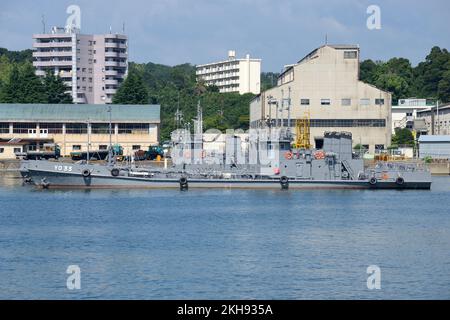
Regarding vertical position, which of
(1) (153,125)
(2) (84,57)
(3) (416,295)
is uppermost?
(2) (84,57)

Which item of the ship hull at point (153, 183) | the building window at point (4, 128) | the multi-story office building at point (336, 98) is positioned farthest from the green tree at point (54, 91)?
the ship hull at point (153, 183)

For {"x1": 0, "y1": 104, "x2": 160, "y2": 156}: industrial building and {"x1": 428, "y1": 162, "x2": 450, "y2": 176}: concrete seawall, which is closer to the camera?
{"x1": 428, "y1": 162, "x2": 450, "y2": 176}: concrete seawall

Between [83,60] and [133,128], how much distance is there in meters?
49.3

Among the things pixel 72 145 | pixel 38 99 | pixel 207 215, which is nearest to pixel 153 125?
pixel 72 145

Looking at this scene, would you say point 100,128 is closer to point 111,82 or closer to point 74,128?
point 74,128

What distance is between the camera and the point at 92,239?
3897cm

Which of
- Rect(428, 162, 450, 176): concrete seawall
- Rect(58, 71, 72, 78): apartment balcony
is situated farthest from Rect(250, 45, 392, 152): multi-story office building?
Rect(58, 71, 72, 78): apartment balcony

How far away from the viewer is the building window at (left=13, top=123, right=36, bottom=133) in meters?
92.4

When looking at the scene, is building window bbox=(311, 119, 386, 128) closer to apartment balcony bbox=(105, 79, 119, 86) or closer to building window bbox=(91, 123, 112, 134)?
building window bbox=(91, 123, 112, 134)

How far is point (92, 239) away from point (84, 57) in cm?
10319

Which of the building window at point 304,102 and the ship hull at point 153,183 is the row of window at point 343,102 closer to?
the building window at point 304,102

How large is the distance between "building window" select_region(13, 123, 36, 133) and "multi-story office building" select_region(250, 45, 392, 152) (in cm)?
2262

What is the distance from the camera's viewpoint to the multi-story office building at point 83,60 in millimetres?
137625
